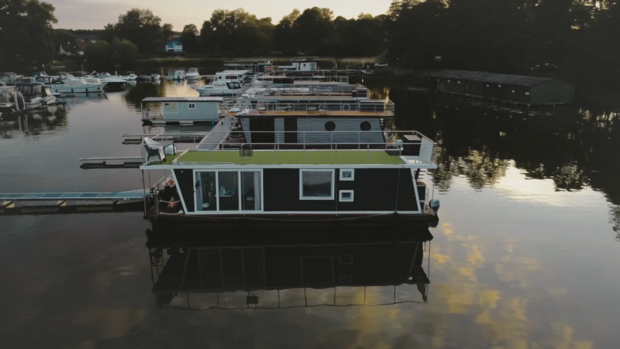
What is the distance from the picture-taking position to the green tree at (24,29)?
5261 inches

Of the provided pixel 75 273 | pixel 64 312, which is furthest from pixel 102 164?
pixel 64 312

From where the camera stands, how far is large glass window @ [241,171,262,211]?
21.8 metres

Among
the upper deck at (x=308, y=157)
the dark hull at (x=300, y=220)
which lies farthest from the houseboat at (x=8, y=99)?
the dark hull at (x=300, y=220)

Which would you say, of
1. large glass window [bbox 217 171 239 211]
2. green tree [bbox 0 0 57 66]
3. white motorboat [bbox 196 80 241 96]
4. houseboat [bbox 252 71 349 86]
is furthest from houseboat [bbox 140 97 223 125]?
green tree [bbox 0 0 57 66]

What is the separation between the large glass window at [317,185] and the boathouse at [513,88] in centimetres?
5694

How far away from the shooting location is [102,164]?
1421 inches

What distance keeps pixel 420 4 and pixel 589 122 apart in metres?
77.8

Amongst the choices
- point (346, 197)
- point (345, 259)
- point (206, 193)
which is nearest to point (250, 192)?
point (206, 193)

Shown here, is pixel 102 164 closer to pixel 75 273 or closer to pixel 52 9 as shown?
pixel 75 273

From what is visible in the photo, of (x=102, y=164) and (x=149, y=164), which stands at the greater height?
(x=149, y=164)

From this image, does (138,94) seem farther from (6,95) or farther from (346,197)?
(346,197)

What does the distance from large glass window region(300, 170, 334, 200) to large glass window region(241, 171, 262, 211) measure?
7.31 ft

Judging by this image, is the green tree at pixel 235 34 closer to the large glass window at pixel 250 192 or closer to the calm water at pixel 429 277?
the calm water at pixel 429 277

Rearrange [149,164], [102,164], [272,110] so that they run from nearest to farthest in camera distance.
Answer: [149,164]
[272,110]
[102,164]
